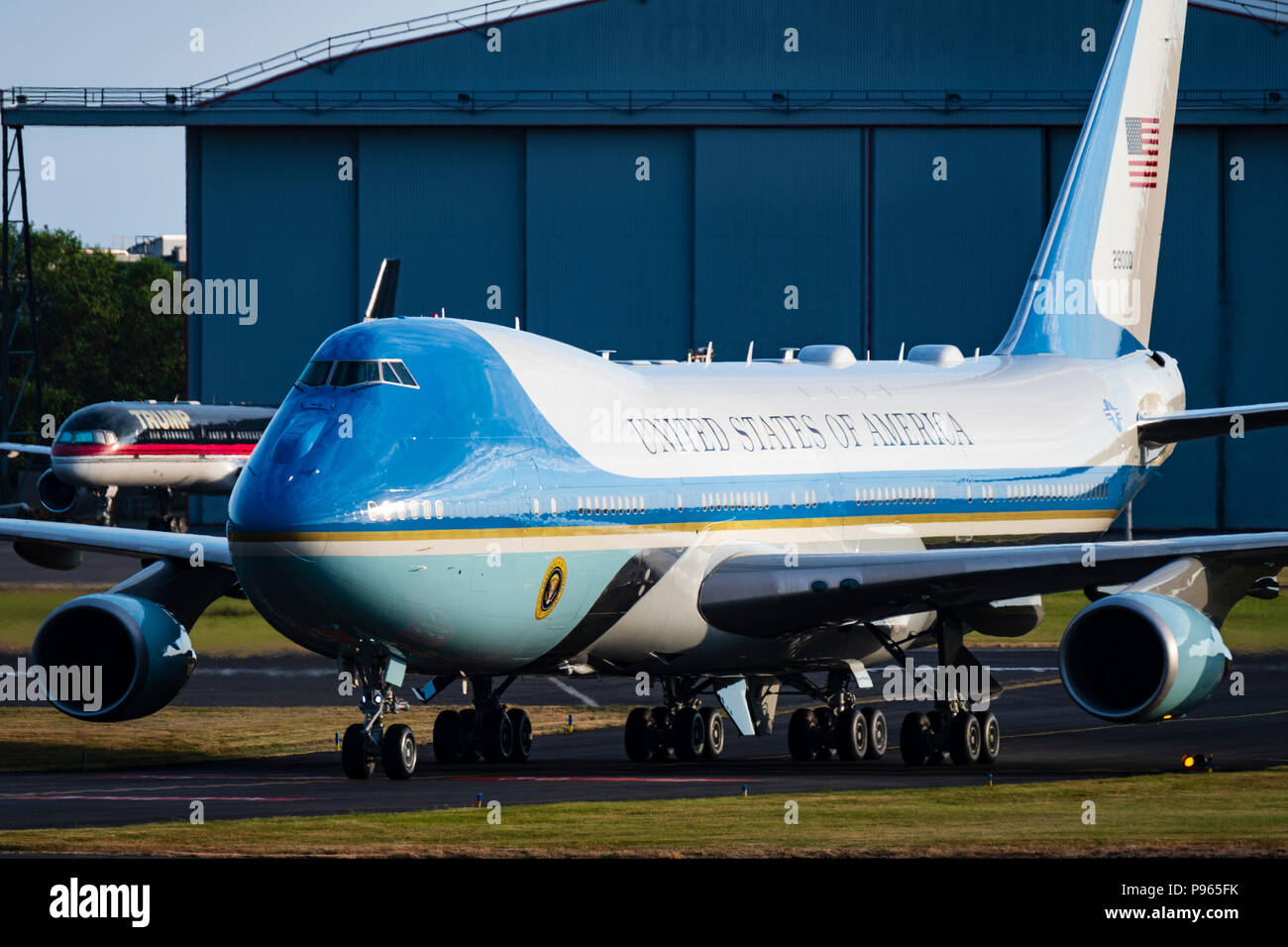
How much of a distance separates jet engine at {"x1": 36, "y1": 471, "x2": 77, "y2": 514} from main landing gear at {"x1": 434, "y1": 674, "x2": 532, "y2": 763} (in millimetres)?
55122

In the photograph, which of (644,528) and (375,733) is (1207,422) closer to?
(644,528)

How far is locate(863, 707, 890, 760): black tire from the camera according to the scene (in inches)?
1225

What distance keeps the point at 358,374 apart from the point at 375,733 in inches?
177

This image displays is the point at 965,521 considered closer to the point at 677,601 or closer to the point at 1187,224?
the point at 677,601

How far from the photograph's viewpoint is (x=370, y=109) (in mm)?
78000

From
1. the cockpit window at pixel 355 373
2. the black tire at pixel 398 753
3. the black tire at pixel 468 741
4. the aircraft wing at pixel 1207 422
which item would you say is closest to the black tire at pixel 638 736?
the black tire at pixel 468 741

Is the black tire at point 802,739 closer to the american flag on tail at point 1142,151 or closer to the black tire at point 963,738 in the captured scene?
the black tire at point 963,738

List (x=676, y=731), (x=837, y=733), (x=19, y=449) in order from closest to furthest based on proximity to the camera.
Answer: (x=837, y=733) < (x=676, y=731) < (x=19, y=449)

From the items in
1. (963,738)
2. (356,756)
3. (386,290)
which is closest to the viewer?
(356,756)

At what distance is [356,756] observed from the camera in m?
25.4

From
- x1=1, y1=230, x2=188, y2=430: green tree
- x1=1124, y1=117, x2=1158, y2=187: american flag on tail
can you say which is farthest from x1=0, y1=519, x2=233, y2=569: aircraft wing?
x1=1, y1=230, x2=188, y2=430: green tree

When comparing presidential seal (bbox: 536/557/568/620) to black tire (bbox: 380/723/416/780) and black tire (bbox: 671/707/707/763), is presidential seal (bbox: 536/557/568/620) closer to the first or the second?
black tire (bbox: 380/723/416/780)

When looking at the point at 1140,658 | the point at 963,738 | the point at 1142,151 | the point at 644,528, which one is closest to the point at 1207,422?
the point at 1142,151

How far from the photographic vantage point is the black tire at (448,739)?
29453 millimetres
